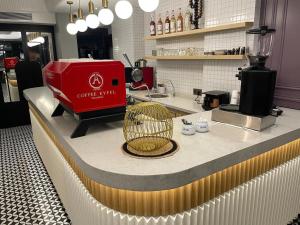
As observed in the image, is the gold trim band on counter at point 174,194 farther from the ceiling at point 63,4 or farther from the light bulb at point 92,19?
the ceiling at point 63,4

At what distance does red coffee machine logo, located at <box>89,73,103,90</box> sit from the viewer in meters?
1.60

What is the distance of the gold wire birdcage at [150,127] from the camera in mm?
1390

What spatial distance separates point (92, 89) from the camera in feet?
5.32

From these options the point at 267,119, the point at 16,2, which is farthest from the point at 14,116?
the point at 267,119

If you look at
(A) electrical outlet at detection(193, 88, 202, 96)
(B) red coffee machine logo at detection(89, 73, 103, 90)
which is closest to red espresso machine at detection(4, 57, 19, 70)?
(A) electrical outlet at detection(193, 88, 202, 96)

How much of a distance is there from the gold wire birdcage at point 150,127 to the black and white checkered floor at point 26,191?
4.94ft

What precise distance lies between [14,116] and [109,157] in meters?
5.50

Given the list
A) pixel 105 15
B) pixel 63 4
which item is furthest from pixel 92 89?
pixel 63 4

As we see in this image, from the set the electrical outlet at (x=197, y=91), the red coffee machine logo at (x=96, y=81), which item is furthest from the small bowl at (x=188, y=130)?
the electrical outlet at (x=197, y=91)

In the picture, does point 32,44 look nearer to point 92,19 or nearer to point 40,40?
point 40,40

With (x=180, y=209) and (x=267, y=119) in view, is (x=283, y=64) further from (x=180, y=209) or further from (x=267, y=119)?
(x=180, y=209)

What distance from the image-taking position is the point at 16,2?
17.9 feet

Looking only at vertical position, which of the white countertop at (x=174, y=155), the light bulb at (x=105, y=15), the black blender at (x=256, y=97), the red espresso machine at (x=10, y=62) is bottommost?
the white countertop at (x=174, y=155)

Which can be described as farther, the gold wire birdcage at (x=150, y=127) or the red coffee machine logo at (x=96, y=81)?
the red coffee machine logo at (x=96, y=81)
